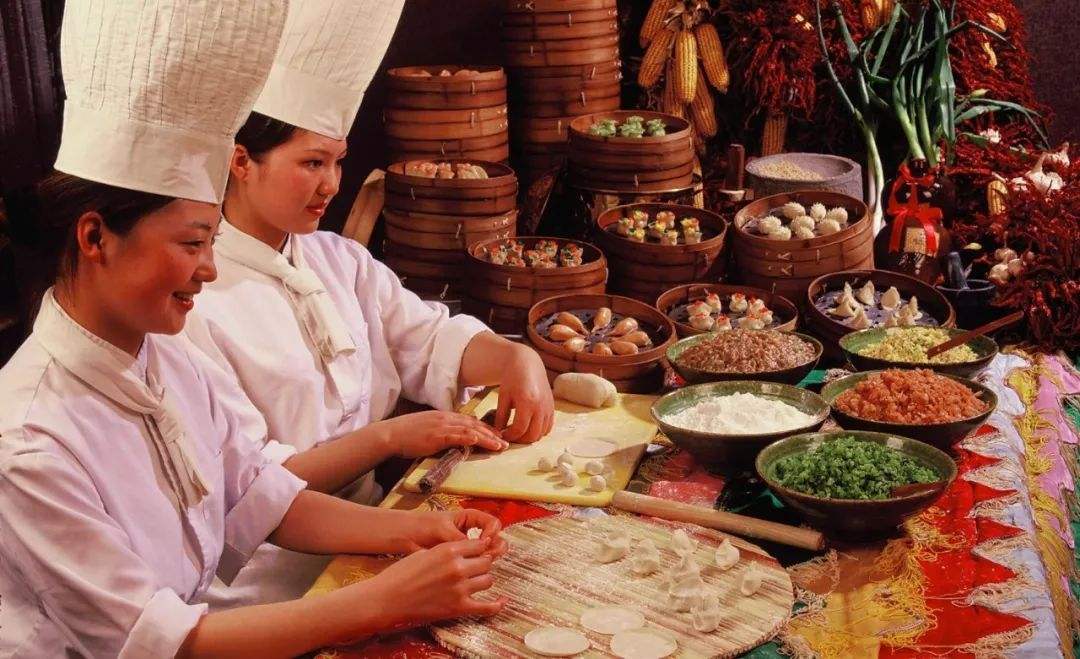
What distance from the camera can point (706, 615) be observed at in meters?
1.85

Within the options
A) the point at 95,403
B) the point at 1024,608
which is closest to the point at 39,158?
the point at 95,403

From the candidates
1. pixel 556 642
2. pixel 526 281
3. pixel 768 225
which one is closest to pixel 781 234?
pixel 768 225

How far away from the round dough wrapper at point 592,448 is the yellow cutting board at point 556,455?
0.7 inches

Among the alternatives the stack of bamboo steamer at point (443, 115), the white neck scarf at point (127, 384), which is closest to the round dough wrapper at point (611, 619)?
the white neck scarf at point (127, 384)

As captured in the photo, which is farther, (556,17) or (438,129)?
(556,17)

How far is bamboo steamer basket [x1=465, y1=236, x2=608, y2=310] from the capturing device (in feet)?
11.9

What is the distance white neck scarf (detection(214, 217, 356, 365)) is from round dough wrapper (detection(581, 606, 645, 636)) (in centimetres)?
120

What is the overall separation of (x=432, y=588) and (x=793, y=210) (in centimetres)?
256

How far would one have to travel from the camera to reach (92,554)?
68.1 inches

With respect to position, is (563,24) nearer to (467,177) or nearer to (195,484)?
(467,177)

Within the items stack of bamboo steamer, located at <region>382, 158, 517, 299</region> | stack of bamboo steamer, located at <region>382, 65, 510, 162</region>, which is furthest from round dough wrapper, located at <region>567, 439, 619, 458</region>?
stack of bamboo steamer, located at <region>382, 65, 510, 162</region>

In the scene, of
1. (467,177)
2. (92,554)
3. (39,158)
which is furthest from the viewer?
(467,177)

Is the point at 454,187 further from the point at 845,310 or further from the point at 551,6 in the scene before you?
the point at 845,310

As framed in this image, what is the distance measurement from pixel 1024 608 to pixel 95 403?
1.61 metres
